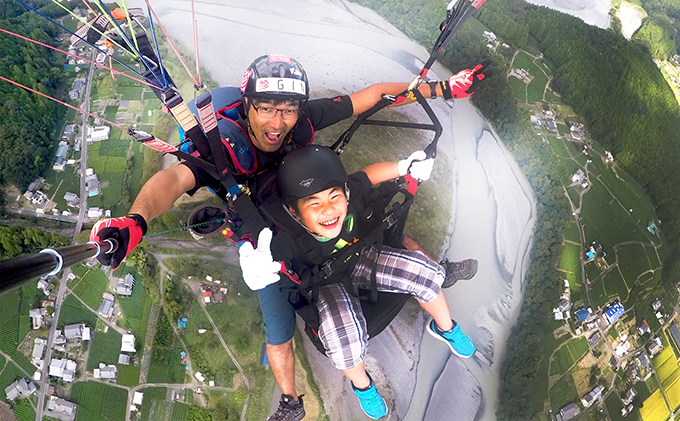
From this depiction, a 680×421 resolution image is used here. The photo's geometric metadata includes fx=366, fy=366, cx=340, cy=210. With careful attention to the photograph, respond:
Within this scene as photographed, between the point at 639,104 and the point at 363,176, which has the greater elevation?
the point at 639,104

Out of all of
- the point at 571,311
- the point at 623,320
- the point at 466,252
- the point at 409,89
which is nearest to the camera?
the point at 409,89

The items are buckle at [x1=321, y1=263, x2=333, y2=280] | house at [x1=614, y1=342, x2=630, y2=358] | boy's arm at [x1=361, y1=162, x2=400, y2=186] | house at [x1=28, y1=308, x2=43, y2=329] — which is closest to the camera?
buckle at [x1=321, y1=263, x2=333, y2=280]

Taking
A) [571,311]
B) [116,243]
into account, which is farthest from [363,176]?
[571,311]

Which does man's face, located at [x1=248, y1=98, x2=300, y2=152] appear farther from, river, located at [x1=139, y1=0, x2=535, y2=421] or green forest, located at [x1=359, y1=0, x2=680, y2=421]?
green forest, located at [x1=359, y1=0, x2=680, y2=421]

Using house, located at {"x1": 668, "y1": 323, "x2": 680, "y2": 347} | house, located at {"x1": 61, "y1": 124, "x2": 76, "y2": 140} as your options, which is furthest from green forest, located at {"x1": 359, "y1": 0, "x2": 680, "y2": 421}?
house, located at {"x1": 61, "y1": 124, "x2": 76, "y2": 140}

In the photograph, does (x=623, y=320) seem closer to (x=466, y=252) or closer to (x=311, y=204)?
(x=466, y=252)
